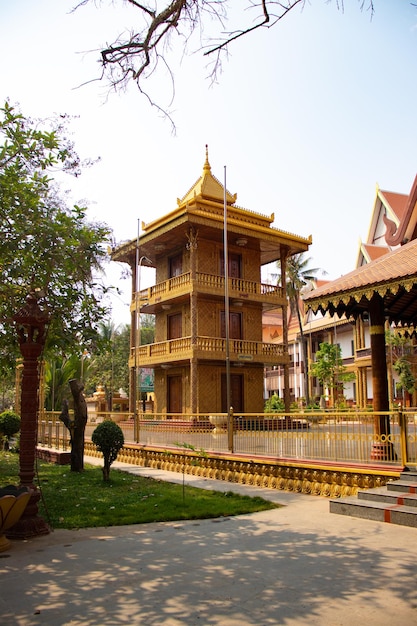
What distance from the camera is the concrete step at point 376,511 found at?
697 cm

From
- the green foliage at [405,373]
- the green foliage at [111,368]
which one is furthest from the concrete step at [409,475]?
the green foliage at [111,368]

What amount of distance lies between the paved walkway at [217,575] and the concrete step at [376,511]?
15 centimetres

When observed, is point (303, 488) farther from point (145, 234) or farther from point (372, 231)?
point (372, 231)

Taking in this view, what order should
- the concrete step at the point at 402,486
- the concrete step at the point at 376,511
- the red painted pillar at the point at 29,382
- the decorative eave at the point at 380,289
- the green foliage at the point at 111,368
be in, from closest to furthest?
the concrete step at the point at 376,511 < the red painted pillar at the point at 29,382 < the concrete step at the point at 402,486 < the decorative eave at the point at 380,289 < the green foliage at the point at 111,368

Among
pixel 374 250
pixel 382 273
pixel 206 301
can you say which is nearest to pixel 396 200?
pixel 374 250

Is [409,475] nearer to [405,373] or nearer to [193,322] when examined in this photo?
[193,322]

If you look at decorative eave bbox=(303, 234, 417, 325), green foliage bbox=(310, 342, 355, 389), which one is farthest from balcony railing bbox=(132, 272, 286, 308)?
decorative eave bbox=(303, 234, 417, 325)

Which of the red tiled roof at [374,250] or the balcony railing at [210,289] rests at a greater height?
the red tiled roof at [374,250]

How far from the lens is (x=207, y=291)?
24828 mm

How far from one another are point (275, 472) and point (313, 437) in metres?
1.25

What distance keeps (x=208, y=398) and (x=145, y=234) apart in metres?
8.82

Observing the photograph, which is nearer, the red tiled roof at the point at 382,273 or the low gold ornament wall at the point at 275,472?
the red tiled roof at the point at 382,273

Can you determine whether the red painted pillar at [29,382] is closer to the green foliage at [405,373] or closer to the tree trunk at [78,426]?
the tree trunk at [78,426]

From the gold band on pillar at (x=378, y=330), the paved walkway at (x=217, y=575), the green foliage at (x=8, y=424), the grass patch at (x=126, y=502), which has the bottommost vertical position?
the grass patch at (x=126, y=502)
